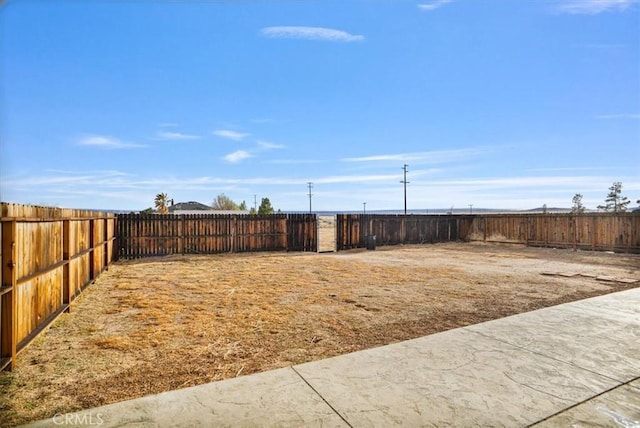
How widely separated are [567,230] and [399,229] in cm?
766

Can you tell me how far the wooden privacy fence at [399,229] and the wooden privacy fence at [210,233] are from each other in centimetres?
191

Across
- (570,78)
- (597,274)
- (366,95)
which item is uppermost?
(366,95)

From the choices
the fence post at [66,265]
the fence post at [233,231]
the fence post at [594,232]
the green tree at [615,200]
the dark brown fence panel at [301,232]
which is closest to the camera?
the fence post at [66,265]

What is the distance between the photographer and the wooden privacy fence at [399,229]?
1625 centimetres

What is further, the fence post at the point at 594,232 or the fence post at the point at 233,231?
the fence post at the point at 594,232

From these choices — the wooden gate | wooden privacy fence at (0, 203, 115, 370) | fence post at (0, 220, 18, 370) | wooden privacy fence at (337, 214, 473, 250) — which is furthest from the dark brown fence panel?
fence post at (0, 220, 18, 370)

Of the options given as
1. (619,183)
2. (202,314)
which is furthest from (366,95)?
(619,183)

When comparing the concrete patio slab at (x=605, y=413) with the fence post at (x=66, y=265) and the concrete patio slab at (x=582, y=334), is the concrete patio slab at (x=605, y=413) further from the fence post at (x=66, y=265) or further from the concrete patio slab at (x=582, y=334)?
the fence post at (x=66, y=265)

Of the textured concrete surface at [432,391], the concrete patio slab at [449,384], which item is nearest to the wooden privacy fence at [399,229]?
the textured concrete surface at [432,391]

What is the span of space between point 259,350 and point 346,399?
144 cm

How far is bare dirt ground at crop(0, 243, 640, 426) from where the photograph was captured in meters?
2.97

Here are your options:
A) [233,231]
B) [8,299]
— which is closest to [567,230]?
[233,231]

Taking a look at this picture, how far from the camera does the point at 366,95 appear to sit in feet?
55.1

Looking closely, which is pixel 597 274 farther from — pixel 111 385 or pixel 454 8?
pixel 111 385
